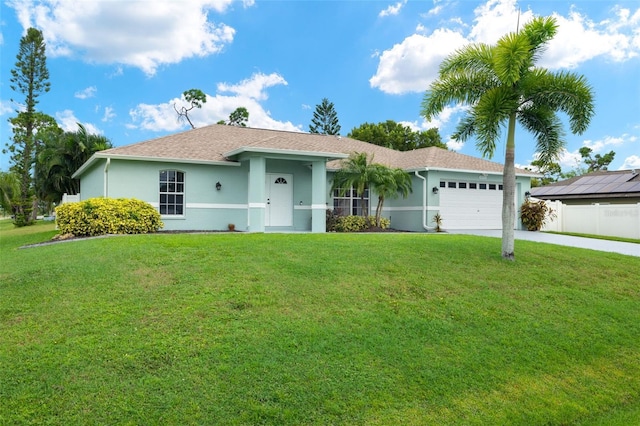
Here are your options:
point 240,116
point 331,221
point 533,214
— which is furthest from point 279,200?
point 240,116

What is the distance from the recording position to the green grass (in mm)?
4391

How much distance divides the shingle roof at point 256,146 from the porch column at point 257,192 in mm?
680

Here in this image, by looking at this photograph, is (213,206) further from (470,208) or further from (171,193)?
(470,208)

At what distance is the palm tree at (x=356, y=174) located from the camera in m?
16.4

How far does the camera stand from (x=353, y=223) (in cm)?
1739

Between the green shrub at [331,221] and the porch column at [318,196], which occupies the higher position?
the porch column at [318,196]

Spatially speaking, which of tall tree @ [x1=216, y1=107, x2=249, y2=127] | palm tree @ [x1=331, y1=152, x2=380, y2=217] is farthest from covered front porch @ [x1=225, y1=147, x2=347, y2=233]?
tall tree @ [x1=216, y1=107, x2=249, y2=127]

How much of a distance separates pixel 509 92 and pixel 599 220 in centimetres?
1464

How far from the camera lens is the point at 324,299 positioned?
6809 mm

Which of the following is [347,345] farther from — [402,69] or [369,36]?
[402,69]

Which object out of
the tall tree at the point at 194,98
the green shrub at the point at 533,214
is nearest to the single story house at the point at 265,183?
the green shrub at the point at 533,214

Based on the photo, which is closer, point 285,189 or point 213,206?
point 213,206

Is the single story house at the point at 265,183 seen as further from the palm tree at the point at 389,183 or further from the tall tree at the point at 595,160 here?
the tall tree at the point at 595,160

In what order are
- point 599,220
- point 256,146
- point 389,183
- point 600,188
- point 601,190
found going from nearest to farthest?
point 256,146 → point 389,183 → point 599,220 → point 601,190 → point 600,188
